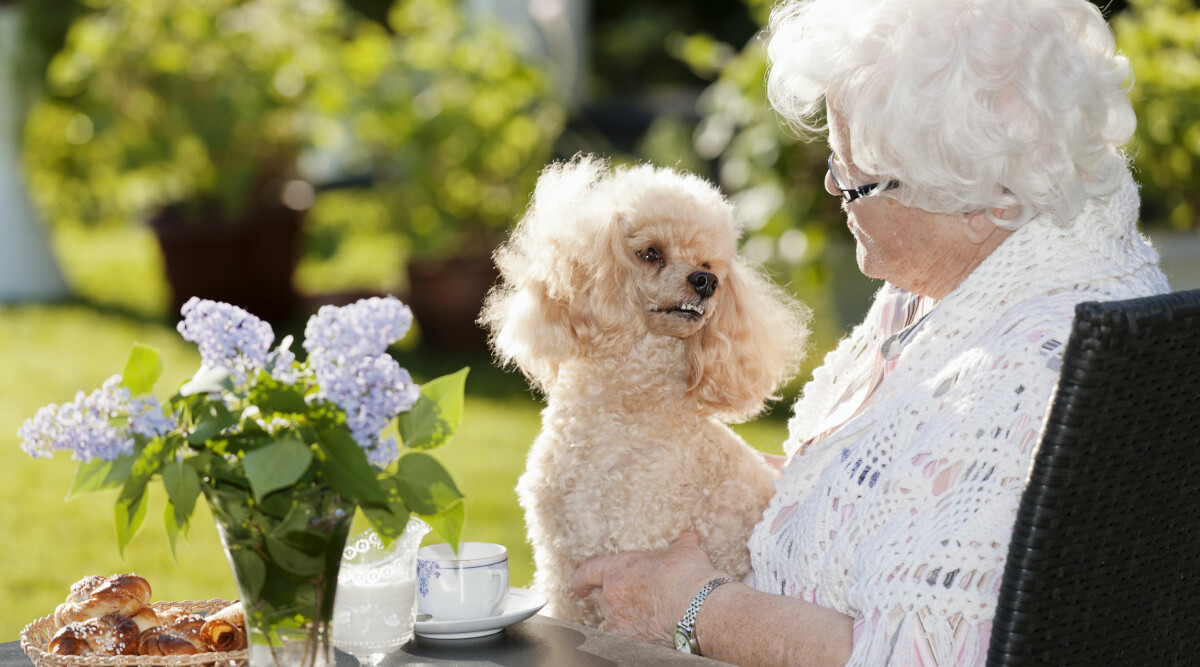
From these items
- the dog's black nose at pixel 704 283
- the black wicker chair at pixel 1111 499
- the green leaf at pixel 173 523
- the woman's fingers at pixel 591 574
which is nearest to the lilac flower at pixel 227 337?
the green leaf at pixel 173 523

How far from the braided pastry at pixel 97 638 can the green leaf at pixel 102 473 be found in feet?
0.80

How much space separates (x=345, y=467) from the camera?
996 mm

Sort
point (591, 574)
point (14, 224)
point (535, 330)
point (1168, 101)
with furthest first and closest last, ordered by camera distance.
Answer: point (14, 224)
point (1168, 101)
point (535, 330)
point (591, 574)

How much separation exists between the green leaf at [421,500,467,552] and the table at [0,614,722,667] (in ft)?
0.72

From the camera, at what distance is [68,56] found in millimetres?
6664

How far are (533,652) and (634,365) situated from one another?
2.19 ft

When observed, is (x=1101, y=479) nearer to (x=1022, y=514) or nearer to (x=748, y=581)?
(x=1022, y=514)

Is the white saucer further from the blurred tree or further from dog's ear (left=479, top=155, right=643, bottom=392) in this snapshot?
the blurred tree

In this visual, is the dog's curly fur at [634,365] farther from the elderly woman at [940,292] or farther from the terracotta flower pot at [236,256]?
the terracotta flower pot at [236,256]

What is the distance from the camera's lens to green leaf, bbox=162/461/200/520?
101 cm

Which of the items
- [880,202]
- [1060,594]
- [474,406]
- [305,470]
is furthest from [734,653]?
[474,406]

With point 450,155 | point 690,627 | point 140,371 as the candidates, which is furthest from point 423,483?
point 450,155

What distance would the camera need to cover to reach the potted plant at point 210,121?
6195mm

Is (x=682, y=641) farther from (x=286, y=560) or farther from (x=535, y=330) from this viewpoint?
(x=286, y=560)
